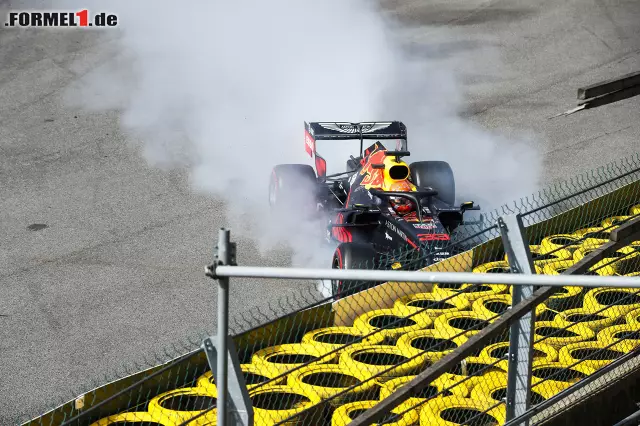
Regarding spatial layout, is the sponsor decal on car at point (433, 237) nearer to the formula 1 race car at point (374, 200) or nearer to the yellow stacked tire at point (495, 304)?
the formula 1 race car at point (374, 200)

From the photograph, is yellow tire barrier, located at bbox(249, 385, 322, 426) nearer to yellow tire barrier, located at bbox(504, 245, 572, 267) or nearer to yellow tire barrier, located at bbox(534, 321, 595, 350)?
yellow tire barrier, located at bbox(534, 321, 595, 350)

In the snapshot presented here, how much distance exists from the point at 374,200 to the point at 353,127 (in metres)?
1.69

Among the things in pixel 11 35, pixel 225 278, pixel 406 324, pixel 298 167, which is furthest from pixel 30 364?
pixel 11 35

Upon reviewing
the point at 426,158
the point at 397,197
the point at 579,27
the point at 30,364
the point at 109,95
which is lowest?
the point at 30,364

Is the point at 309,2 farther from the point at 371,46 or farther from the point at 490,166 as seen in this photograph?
the point at 490,166

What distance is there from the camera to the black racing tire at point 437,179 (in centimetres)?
1181

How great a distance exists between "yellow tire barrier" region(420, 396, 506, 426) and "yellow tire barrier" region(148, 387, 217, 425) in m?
1.25

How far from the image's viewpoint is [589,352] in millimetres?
6820

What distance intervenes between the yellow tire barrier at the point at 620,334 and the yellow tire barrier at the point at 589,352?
0.04 m

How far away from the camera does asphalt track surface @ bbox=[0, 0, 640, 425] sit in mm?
9398

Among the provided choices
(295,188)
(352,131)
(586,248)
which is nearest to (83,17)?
(352,131)

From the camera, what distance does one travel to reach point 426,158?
48.4 feet

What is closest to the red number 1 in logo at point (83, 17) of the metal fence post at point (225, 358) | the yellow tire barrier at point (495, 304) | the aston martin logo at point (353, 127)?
the aston martin logo at point (353, 127)

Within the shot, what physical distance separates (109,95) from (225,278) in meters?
14.2
